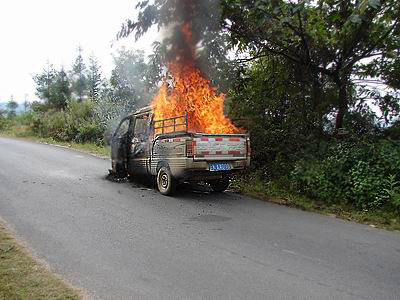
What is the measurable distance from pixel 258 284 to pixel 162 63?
290 inches

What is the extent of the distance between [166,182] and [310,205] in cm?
329

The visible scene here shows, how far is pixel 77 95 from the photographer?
115ft

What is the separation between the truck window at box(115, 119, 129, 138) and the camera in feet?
33.9

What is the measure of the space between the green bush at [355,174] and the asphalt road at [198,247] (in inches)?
40.1

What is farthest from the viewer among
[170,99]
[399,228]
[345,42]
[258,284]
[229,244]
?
[170,99]

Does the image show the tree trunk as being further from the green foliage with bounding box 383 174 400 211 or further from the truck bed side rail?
the truck bed side rail

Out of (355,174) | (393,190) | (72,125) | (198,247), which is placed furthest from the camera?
(72,125)

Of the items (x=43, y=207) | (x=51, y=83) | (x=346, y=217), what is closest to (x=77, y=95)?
(x=51, y=83)

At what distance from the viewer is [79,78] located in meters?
35.2

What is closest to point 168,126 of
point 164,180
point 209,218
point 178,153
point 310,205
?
point 178,153

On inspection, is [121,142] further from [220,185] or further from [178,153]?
[220,185]

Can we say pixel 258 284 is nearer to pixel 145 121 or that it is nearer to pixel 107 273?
pixel 107 273

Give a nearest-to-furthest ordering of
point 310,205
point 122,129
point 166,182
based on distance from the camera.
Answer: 1. point 310,205
2. point 166,182
3. point 122,129

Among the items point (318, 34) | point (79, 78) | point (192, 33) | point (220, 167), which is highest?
point (79, 78)
